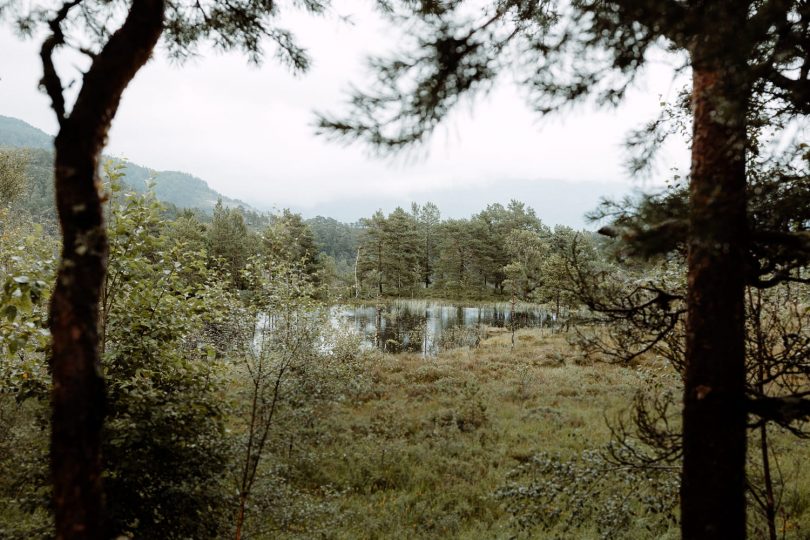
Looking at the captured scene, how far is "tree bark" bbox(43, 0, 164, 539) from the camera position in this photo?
1890 mm

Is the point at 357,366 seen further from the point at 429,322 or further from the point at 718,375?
the point at 429,322

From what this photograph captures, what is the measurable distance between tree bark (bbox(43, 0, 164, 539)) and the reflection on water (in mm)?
10353

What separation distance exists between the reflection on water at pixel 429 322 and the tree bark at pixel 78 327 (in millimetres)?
10353

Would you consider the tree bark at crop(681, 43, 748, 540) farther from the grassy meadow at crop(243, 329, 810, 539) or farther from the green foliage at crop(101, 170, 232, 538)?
the green foliage at crop(101, 170, 232, 538)

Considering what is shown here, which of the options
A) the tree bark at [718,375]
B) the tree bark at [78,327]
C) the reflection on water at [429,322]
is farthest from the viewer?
the reflection on water at [429,322]

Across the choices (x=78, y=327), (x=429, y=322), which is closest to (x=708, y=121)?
(x=78, y=327)

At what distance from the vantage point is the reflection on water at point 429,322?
28.8 metres

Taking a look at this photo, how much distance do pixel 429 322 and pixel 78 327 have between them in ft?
126

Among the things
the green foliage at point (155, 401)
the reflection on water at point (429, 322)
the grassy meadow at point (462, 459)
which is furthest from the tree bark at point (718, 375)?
the reflection on water at point (429, 322)

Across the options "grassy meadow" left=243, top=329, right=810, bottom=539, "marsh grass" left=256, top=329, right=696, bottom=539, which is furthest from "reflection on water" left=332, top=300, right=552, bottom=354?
"grassy meadow" left=243, top=329, right=810, bottom=539

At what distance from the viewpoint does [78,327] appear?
1939 mm

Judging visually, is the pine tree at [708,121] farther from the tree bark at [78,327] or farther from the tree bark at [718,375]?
the tree bark at [78,327]

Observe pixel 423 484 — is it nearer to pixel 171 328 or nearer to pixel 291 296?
pixel 291 296

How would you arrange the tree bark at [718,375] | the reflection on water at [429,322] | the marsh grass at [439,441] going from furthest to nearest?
the reflection on water at [429,322] → the marsh grass at [439,441] → the tree bark at [718,375]
